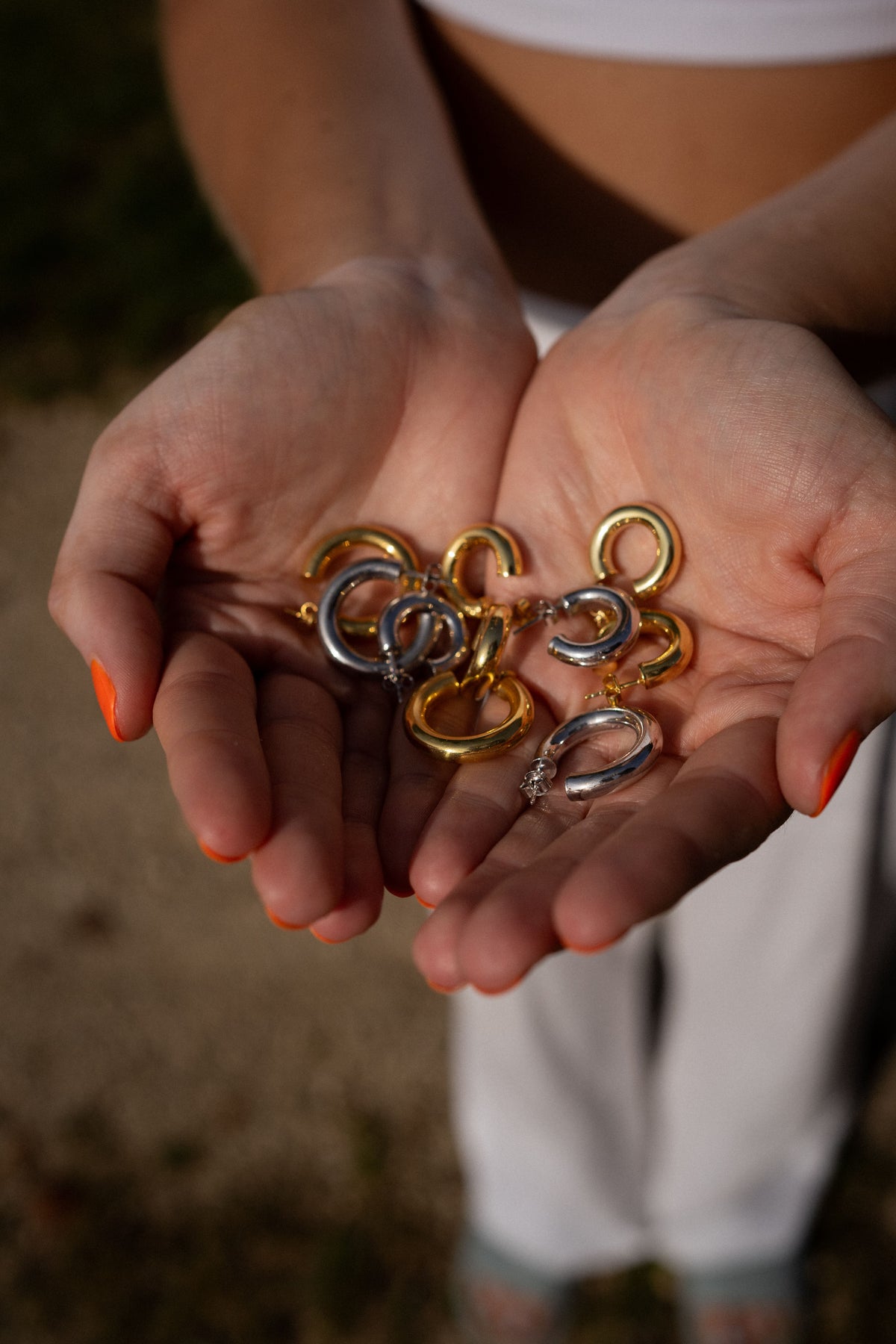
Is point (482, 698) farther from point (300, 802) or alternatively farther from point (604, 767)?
point (300, 802)

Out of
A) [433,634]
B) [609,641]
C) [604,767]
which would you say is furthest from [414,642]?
[604,767]

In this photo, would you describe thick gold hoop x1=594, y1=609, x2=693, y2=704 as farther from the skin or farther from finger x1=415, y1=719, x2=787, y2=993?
finger x1=415, y1=719, x2=787, y2=993

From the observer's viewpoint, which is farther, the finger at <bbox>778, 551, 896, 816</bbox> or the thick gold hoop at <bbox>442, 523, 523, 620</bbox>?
the thick gold hoop at <bbox>442, 523, 523, 620</bbox>

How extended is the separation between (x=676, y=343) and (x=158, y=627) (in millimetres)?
1301

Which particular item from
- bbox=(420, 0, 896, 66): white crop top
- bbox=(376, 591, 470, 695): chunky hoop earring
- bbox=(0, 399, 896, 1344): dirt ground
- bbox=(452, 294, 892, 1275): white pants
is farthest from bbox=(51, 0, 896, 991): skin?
bbox=(0, 399, 896, 1344): dirt ground

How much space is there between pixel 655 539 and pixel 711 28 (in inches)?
53.2

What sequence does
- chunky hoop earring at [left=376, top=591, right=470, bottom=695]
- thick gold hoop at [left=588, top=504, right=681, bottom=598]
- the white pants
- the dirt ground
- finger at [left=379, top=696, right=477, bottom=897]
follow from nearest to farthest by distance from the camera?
finger at [left=379, top=696, right=477, bottom=897] → thick gold hoop at [left=588, top=504, right=681, bottom=598] → chunky hoop earring at [left=376, top=591, right=470, bottom=695] → the white pants → the dirt ground

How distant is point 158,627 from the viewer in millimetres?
2484

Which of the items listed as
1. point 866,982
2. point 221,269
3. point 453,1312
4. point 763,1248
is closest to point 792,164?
point 866,982

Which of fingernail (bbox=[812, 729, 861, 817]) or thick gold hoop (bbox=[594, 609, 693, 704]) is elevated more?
fingernail (bbox=[812, 729, 861, 817])

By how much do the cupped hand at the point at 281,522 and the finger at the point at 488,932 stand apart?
200mm

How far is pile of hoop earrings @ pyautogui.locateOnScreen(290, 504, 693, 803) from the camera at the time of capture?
261 centimetres

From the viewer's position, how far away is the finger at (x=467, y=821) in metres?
2.25

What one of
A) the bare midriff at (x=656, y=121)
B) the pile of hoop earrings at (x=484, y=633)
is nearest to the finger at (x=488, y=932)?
the pile of hoop earrings at (x=484, y=633)
